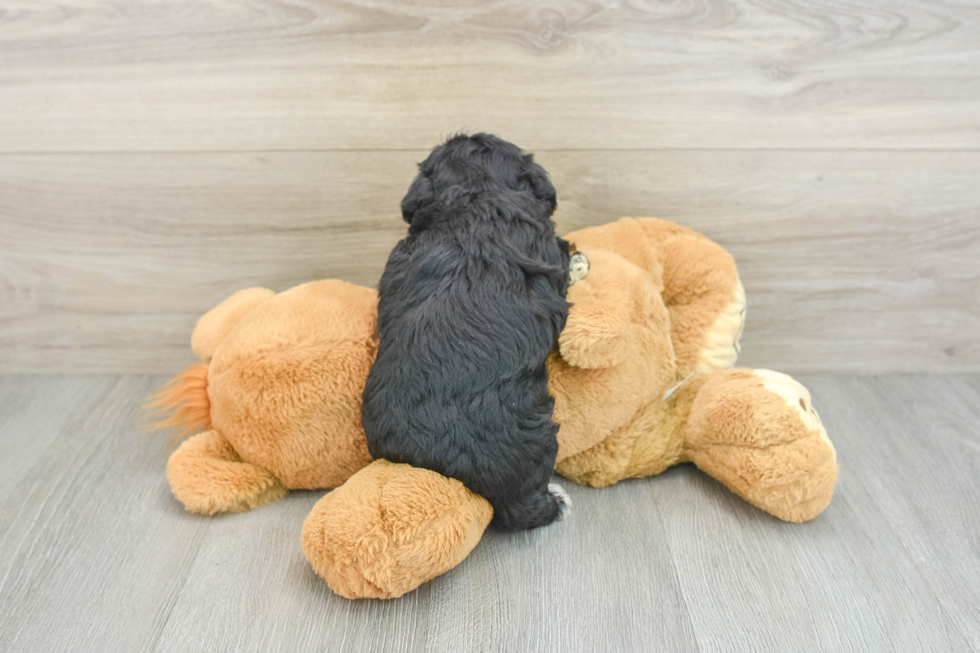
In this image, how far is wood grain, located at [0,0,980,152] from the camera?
90 centimetres

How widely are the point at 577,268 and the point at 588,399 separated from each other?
0.15m

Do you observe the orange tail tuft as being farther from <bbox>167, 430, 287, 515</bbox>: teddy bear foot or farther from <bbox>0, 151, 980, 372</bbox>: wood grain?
<bbox>0, 151, 980, 372</bbox>: wood grain

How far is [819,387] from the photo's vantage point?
1.10 meters

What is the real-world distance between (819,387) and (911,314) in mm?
174

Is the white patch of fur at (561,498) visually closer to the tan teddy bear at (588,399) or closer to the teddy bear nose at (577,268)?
the tan teddy bear at (588,399)

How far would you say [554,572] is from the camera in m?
0.74

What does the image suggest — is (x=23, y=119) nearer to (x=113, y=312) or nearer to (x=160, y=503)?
(x=113, y=312)

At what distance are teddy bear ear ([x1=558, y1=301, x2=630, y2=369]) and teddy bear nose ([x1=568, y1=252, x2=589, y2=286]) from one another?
52mm

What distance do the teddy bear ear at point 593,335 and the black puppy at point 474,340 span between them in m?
0.02

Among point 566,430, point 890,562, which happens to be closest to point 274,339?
point 566,430

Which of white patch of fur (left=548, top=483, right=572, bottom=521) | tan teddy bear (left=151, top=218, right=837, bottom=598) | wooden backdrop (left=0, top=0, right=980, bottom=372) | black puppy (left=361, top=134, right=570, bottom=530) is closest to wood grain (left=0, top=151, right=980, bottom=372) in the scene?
wooden backdrop (left=0, top=0, right=980, bottom=372)

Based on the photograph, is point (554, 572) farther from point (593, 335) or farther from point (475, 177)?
point (475, 177)

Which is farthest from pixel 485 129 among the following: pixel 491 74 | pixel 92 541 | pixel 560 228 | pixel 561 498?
pixel 92 541

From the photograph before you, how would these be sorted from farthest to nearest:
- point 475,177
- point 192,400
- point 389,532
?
point 192,400
point 475,177
point 389,532
